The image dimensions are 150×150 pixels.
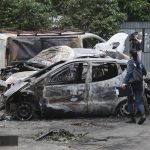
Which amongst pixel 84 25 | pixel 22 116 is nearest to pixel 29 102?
pixel 22 116

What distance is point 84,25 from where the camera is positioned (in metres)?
25.8

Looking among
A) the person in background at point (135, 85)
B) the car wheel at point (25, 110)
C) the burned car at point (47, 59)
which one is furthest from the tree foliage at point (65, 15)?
the person in background at point (135, 85)

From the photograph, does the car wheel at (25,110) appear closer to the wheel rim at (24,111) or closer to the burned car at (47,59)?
the wheel rim at (24,111)

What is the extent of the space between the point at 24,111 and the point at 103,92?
1.98 metres

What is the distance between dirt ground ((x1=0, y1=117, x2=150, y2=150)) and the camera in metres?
10.1

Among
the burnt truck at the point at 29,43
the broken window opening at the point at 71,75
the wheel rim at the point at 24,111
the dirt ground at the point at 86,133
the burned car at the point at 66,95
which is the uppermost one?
the burnt truck at the point at 29,43

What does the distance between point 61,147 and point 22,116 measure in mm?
3625

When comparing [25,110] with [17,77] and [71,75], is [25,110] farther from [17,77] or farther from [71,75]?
[17,77]

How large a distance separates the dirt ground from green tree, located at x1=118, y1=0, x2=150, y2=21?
13935 mm

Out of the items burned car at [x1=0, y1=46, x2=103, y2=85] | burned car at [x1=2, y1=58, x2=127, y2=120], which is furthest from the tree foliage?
burned car at [x1=2, y1=58, x2=127, y2=120]

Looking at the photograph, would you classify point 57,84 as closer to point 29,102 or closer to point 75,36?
point 29,102

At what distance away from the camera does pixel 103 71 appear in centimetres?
1382

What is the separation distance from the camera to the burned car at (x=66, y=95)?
44.3 feet

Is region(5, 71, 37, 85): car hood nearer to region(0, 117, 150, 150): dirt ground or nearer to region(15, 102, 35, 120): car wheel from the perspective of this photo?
region(15, 102, 35, 120): car wheel
